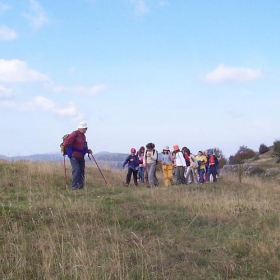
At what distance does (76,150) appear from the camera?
1098 cm

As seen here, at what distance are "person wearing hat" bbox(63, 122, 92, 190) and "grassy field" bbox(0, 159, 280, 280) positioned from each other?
2027mm

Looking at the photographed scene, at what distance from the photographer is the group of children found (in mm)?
14195

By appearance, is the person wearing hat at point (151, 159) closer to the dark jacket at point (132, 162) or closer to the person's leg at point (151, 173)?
the person's leg at point (151, 173)

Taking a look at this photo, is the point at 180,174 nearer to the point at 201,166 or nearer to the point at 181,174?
the point at 181,174

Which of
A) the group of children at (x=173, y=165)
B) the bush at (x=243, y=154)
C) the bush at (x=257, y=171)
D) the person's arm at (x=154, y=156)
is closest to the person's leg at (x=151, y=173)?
the group of children at (x=173, y=165)

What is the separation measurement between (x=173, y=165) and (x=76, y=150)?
531cm

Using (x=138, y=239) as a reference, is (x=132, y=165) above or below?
above

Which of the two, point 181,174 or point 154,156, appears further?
point 181,174

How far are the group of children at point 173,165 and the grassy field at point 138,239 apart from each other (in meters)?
5.34

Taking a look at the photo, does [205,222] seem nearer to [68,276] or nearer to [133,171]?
[68,276]

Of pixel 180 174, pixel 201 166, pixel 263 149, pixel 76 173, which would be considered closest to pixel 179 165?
pixel 180 174

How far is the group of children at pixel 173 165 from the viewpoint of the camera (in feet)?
46.6

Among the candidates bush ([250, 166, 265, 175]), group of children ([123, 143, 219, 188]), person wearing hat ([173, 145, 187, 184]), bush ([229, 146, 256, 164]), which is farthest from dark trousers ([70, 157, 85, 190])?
bush ([229, 146, 256, 164])

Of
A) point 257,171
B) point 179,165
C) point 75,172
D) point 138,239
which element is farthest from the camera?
point 257,171
